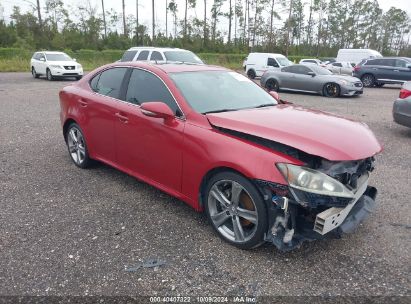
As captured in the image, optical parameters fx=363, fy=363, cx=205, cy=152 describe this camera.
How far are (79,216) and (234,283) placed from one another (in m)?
1.89

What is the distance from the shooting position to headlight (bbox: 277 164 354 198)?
2785mm

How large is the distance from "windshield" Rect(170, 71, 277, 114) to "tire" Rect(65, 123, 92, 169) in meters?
1.89

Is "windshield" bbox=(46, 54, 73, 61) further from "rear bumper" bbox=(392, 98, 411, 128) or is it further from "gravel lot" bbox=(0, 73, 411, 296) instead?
"rear bumper" bbox=(392, 98, 411, 128)

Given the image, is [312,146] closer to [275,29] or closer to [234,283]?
[234,283]

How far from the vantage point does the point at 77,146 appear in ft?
17.3

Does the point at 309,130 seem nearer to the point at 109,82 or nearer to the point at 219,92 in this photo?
the point at 219,92

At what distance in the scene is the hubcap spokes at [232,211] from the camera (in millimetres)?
3115

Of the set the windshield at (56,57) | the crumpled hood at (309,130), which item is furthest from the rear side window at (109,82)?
the windshield at (56,57)

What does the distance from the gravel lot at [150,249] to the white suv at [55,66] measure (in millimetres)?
16477

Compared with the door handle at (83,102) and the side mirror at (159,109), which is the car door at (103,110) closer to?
the door handle at (83,102)

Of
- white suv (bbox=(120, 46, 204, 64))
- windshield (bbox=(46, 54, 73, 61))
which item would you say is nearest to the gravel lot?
white suv (bbox=(120, 46, 204, 64))

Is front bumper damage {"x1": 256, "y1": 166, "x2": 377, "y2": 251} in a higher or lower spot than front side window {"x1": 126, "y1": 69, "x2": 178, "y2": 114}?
lower

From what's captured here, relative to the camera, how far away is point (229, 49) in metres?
49.7

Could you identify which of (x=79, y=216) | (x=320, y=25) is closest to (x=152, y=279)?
(x=79, y=216)
